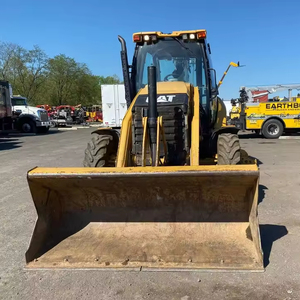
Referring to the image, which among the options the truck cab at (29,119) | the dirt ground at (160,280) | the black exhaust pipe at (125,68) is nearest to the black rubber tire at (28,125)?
the truck cab at (29,119)

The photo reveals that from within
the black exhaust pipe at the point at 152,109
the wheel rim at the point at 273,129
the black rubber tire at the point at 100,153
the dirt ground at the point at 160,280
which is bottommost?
the dirt ground at the point at 160,280

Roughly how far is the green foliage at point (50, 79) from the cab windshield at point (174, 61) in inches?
1647

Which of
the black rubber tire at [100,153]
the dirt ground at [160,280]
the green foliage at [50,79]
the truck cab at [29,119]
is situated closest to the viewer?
the dirt ground at [160,280]

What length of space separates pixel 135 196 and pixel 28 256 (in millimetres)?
1244

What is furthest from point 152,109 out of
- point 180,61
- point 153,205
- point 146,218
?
point 180,61

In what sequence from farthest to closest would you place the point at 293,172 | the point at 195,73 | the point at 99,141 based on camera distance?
the point at 293,172 → the point at 195,73 → the point at 99,141

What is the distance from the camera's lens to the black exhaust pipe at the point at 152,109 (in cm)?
410

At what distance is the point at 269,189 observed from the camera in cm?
632

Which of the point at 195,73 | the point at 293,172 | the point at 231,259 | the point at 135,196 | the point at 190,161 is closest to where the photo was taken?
the point at 231,259

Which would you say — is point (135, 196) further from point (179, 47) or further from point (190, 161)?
point (179, 47)

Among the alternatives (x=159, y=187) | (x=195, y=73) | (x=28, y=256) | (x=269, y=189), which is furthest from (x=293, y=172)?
(x=28, y=256)

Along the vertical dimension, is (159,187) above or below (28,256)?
above

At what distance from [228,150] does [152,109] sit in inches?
55.3

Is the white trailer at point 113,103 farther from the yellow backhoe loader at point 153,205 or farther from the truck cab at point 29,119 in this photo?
the yellow backhoe loader at point 153,205
